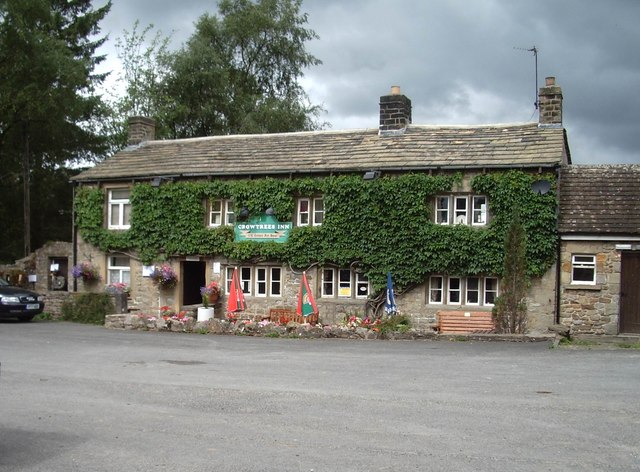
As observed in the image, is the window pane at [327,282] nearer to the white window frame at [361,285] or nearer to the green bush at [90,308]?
the white window frame at [361,285]

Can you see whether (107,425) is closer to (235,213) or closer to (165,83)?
(235,213)

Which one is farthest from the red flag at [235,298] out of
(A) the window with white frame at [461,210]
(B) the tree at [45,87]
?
(B) the tree at [45,87]

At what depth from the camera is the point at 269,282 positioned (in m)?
25.1

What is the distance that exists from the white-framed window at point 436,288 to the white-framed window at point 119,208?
11.8 meters

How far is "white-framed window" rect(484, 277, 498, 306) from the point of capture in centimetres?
2261

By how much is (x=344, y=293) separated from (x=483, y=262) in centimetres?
474

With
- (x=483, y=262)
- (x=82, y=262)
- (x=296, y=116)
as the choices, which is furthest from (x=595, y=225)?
(x=296, y=116)

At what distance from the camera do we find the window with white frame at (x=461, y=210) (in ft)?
74.7

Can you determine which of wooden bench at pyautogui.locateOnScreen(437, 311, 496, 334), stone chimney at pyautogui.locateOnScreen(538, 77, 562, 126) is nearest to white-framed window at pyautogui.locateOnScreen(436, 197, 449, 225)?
wooden bench at pyautogui.locateOnScreen(437, 311, 496, 334)

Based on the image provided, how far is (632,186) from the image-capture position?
22.1m

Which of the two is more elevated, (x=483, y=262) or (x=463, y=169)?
(x=463, y=169)

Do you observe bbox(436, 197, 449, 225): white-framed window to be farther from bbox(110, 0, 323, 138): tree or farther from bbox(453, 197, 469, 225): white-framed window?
bbox(110, 0, 323, 138): tree

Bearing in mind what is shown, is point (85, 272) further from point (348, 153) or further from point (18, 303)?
point (348, 153)

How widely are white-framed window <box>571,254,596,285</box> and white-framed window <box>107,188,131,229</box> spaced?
16.0 meters
